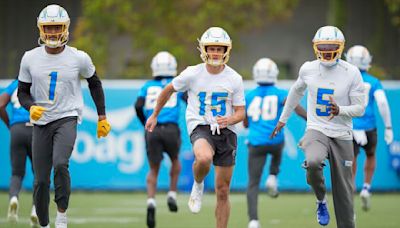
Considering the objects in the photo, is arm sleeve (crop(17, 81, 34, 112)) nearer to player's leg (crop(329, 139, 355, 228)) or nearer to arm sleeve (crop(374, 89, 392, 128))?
player's leg (crop(329, 139, 355, 228))

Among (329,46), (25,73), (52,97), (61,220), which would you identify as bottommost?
(61,220)

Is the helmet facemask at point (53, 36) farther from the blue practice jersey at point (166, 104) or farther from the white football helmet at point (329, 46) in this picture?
the blue practice jersey at point (166, 104)

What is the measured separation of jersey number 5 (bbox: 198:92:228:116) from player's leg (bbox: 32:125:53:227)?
5.46 feet

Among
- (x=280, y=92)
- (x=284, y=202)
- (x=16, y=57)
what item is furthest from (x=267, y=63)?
(x=16, y=57)

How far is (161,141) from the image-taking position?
46.9ft

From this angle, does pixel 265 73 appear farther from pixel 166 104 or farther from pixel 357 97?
pixel 357 97

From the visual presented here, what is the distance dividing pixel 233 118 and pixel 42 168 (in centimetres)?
212

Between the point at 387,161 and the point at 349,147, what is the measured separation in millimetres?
9219

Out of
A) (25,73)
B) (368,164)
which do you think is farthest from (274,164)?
(25,73)

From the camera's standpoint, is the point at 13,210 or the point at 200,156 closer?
the point at 200,156

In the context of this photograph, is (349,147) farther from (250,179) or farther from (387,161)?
(387,161)

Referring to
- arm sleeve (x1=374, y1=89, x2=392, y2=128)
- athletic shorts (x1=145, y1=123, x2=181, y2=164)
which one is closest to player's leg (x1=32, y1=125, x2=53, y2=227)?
athletic shorts (x1=145, y1=123, x2=181, y2=164)

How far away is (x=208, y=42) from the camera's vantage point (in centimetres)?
1100

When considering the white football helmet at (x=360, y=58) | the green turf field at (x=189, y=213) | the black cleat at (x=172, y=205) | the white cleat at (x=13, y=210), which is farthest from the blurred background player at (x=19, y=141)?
the white football helmet at (x=360, y=58)
